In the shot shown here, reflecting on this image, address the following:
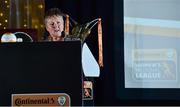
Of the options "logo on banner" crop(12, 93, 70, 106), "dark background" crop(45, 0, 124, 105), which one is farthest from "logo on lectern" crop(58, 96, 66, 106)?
"dark background" crop(45, 0, 124, 105)

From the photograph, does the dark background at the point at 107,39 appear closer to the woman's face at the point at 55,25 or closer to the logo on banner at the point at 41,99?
the woman's face at the point at 55,25

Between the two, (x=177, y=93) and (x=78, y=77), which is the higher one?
(x=78, y=77)

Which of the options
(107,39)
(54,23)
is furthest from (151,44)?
(54,23)

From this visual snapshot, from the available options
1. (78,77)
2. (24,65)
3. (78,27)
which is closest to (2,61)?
(24,65)

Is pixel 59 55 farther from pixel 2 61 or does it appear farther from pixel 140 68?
pixel 140 68

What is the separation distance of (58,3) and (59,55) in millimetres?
2615

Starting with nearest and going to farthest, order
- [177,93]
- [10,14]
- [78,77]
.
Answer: [78,77] → [177,93] → [10,14]

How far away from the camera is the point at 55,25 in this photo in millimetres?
1992

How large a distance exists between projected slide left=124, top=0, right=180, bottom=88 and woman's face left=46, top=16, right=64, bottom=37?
1322 millimetres

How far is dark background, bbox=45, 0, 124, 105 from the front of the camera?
10.6 ft

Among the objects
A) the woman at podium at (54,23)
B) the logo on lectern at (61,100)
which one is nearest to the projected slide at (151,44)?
the woman at podium at (54,23)

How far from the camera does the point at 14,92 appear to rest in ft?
2.48

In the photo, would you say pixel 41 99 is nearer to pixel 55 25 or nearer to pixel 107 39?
pixel 55 25

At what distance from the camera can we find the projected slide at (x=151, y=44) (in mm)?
3170
